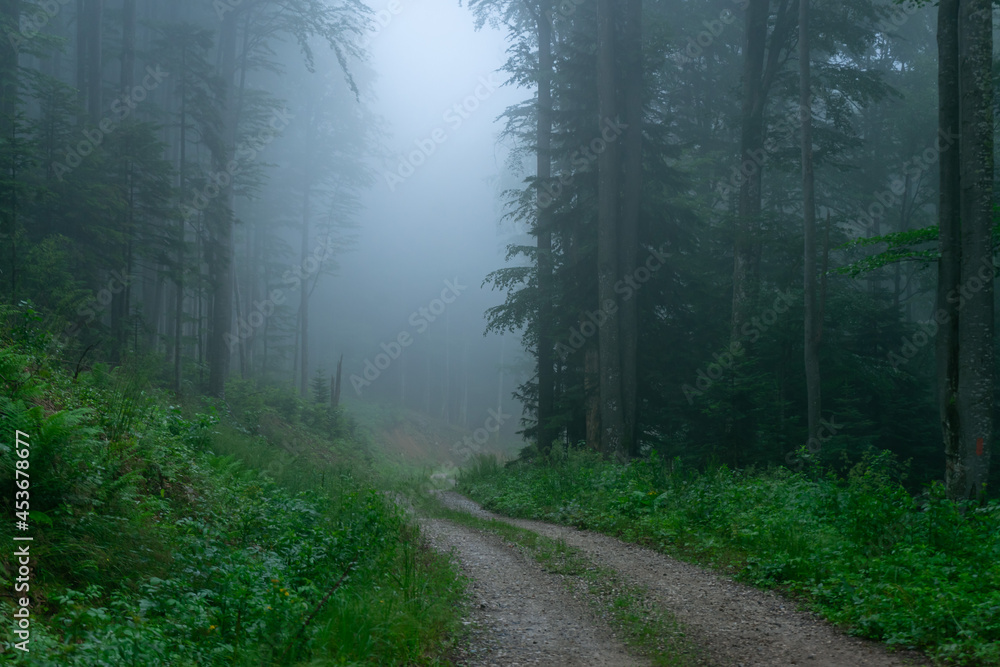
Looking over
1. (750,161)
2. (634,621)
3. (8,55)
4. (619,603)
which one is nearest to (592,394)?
(750,161)

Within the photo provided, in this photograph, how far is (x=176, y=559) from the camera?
5.16 metres

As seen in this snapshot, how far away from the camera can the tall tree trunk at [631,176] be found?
15344 millimetres

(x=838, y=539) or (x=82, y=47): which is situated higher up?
(x=82, y=47)

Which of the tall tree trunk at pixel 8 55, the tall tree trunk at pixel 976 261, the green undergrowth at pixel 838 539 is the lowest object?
the green undergrowth at pixel 838 539

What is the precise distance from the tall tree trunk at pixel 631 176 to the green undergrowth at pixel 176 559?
28.9 feet

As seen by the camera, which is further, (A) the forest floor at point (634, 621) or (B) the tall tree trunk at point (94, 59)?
(B) the tall tree trunk at point (94, 59)

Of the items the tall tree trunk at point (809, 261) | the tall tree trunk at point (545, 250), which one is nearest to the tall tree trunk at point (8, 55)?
the tall tree trunk at point (545, 250)

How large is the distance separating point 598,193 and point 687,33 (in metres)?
8.13

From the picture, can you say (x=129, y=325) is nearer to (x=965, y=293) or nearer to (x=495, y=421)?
(x=965, y=293)

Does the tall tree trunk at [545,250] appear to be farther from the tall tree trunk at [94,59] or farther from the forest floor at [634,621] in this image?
the tall tree trunk at [94,59]

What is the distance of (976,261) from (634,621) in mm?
7549

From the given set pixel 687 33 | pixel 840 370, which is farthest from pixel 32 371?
pixel 687 33

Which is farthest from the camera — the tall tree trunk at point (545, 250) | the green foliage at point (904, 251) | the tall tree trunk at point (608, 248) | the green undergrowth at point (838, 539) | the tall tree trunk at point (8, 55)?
the tall tree trunk at point (545, 250)

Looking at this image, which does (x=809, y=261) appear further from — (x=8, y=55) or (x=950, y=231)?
(x=8, y=55)
